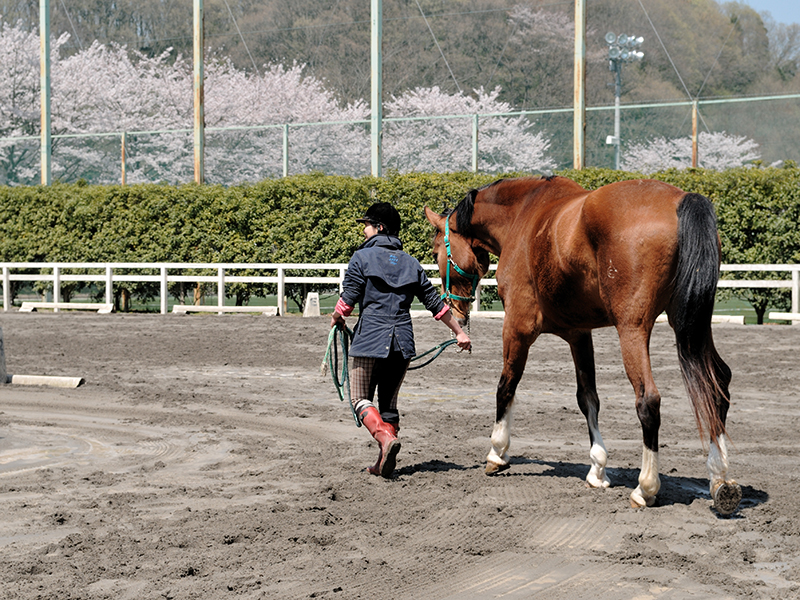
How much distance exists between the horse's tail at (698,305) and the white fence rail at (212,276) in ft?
44.6

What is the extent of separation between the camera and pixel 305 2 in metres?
49.8

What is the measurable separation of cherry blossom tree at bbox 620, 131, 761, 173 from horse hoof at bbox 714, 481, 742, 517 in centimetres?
2199

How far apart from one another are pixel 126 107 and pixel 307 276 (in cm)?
2830

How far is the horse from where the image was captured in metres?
5.11

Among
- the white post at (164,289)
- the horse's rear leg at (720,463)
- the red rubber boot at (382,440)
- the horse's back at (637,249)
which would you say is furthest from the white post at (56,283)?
the horse's rear leg at (720,463)

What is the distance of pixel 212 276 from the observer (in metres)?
22.4

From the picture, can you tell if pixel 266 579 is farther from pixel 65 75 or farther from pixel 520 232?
pixel 65 75

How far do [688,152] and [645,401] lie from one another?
79.9ft

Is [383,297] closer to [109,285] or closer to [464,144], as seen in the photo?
[109,285]

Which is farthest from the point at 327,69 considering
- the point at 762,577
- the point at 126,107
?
the point at 762,577

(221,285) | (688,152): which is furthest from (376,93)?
(688,152)

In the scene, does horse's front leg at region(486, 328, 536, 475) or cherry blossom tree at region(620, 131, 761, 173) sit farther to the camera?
cherry blossom tree at region(620, 131, 761, 173)

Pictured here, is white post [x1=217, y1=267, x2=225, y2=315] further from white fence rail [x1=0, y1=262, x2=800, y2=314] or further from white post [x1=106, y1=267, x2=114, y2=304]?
white post [x1=106, y1=267, x2=114, y2=304]

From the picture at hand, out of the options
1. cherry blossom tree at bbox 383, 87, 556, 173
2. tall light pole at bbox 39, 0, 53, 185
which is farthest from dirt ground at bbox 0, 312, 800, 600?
tall light pole at bbox 39, 0, 53, 185
